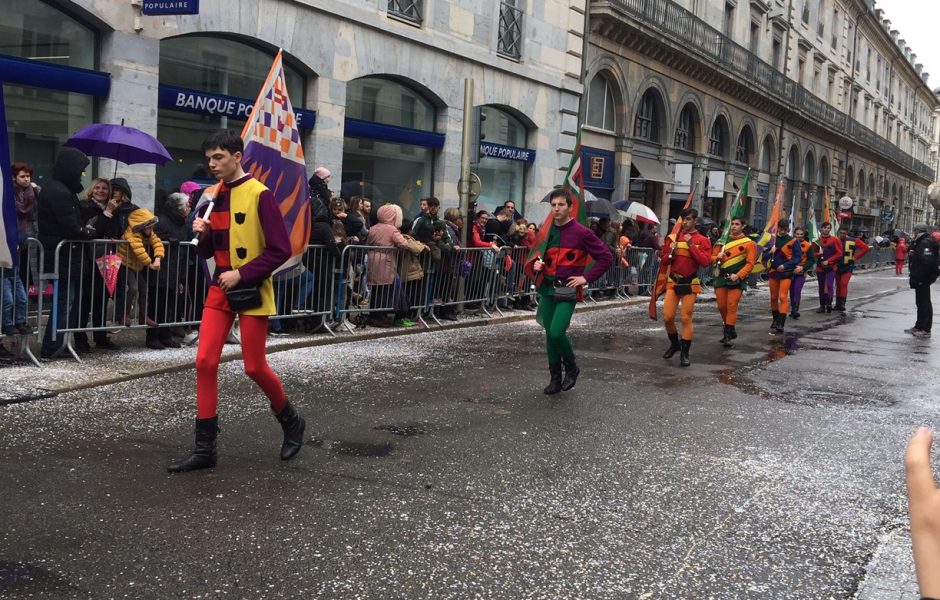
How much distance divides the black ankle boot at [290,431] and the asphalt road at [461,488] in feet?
0.34

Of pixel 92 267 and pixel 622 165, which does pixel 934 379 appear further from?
pixel 622 165

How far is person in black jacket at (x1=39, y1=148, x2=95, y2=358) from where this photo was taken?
26.1 feet

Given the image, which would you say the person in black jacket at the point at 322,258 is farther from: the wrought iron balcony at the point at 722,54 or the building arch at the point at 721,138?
the building arch at the point at 721,138

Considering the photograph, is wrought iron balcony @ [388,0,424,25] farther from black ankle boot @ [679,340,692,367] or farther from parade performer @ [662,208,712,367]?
black ankle boot @ [679,340,692,367]

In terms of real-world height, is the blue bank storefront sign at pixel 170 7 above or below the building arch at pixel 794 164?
below

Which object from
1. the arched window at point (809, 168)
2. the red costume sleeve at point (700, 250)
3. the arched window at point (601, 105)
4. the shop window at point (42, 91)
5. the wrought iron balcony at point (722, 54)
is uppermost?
the wrought iron balcony at point (722, 54)

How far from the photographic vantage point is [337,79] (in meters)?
15.1

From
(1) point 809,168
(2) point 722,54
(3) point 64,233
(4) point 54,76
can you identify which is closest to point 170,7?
(4) point 54,76

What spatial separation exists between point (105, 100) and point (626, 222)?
11.1 m

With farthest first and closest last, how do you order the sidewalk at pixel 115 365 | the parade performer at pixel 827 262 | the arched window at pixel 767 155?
the arched window at pixel 767 155, the parade performer at pixel 827 262, the sidewalk at pixel 115 365

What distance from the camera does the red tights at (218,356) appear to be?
5.20m

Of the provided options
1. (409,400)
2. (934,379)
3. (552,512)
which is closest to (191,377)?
(409,400)

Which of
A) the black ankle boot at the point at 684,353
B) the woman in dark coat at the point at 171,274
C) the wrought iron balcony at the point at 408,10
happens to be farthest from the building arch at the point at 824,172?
the woman in dark coat at the point at 171,274

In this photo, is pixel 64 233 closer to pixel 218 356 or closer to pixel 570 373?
pixel 218 356
